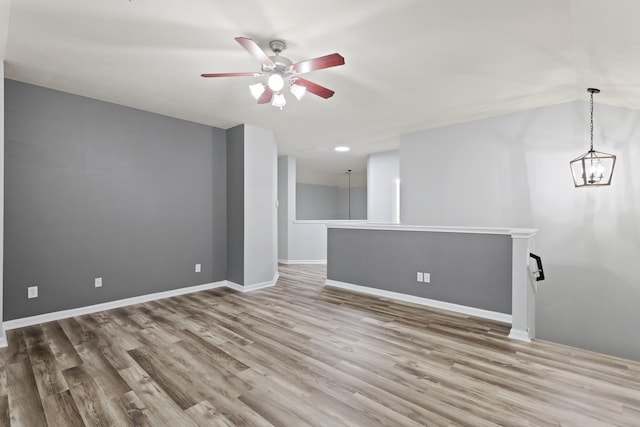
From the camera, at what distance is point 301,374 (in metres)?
2.33

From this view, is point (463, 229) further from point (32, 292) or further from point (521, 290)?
point (32, 292)

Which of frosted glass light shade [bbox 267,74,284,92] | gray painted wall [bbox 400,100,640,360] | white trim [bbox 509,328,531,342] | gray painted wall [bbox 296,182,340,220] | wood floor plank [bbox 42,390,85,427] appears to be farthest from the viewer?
gray painted wall [bbox 296,182,340,220]

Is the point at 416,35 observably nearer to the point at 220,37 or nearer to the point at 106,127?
the point at 220,37

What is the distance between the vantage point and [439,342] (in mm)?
2875

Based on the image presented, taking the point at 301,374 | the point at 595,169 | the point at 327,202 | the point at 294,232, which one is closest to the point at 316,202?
the point at 327,202

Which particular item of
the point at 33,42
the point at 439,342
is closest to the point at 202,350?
the point at 439,342

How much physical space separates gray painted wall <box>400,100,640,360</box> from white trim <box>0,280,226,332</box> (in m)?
4.35

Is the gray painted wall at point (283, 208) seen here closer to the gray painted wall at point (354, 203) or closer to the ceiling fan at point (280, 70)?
the gray painted wall at point (354, 203)

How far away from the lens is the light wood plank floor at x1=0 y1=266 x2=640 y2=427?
1866 millimetres

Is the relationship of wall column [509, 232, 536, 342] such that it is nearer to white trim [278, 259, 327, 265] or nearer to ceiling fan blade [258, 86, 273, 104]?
ceiling fan blade [258, 86, 273, 104]

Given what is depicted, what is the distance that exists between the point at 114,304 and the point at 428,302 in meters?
4.11

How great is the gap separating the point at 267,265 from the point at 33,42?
150 inches

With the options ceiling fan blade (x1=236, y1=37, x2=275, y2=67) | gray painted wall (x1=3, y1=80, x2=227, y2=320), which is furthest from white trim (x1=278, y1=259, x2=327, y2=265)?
ceiling fan blade (x1=236, y1=37, x2=275, y2=67)

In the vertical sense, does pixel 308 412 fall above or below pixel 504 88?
below
